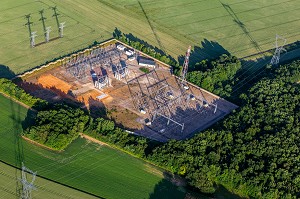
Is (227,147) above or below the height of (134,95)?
below

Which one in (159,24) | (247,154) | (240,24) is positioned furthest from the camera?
(240,24)

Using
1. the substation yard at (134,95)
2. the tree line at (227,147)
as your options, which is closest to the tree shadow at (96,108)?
the substation yard at (134,95)

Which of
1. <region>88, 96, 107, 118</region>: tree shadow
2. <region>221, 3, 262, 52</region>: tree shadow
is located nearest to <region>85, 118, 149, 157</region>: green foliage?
<region>88, 96, 107, 118</region>: tree shadow

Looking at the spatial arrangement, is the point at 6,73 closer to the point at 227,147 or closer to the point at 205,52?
the point at 205,52

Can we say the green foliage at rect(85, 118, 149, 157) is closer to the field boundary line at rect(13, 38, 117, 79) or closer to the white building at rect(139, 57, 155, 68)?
the field boundary line at rect(13, 38, 117, 79)

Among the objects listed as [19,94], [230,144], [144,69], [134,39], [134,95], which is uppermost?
[134,39]

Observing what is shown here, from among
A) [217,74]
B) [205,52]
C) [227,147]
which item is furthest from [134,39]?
[227,147]

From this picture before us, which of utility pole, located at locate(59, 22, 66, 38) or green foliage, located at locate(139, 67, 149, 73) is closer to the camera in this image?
green foliage, located at locate(139, 67, 149, 73)
